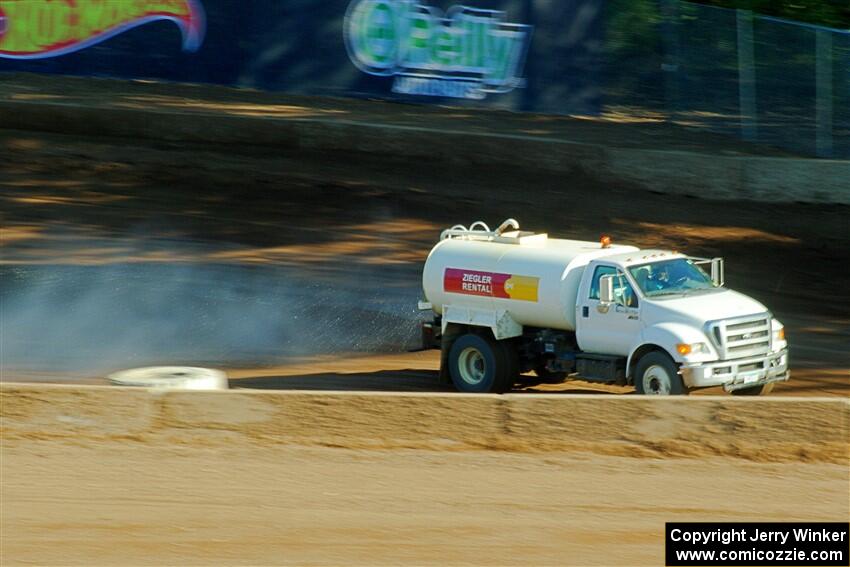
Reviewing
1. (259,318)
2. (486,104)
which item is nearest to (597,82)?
(486,104)

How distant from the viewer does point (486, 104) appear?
28.5 meters

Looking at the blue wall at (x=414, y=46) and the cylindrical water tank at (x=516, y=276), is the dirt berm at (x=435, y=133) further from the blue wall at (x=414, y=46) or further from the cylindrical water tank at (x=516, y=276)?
the cylindrical water tank at (x=516, y=276)

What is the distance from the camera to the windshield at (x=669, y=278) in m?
13.8

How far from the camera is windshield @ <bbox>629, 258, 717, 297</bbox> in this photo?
45.2 feet

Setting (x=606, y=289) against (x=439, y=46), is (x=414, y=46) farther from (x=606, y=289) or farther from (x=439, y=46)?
(x=606, y=289)

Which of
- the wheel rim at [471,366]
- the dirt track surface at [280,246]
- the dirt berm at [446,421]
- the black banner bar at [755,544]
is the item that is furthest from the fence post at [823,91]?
the black banner bar at [755,544]

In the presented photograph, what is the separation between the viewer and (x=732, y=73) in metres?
26.0

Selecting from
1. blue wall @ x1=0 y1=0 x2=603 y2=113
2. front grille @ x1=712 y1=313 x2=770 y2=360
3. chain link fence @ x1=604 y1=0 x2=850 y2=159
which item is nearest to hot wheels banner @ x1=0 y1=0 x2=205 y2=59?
blue wall @ x1=0 y1=0 x2=603 y2=113

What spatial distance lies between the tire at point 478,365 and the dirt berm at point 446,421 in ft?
11.3

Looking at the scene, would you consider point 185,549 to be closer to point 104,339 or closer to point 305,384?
point 305,384

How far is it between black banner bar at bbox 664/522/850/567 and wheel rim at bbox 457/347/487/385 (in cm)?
582

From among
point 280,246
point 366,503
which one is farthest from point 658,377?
point 280,246

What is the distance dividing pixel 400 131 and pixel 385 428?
15199mm

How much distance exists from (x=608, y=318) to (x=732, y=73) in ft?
46.0
